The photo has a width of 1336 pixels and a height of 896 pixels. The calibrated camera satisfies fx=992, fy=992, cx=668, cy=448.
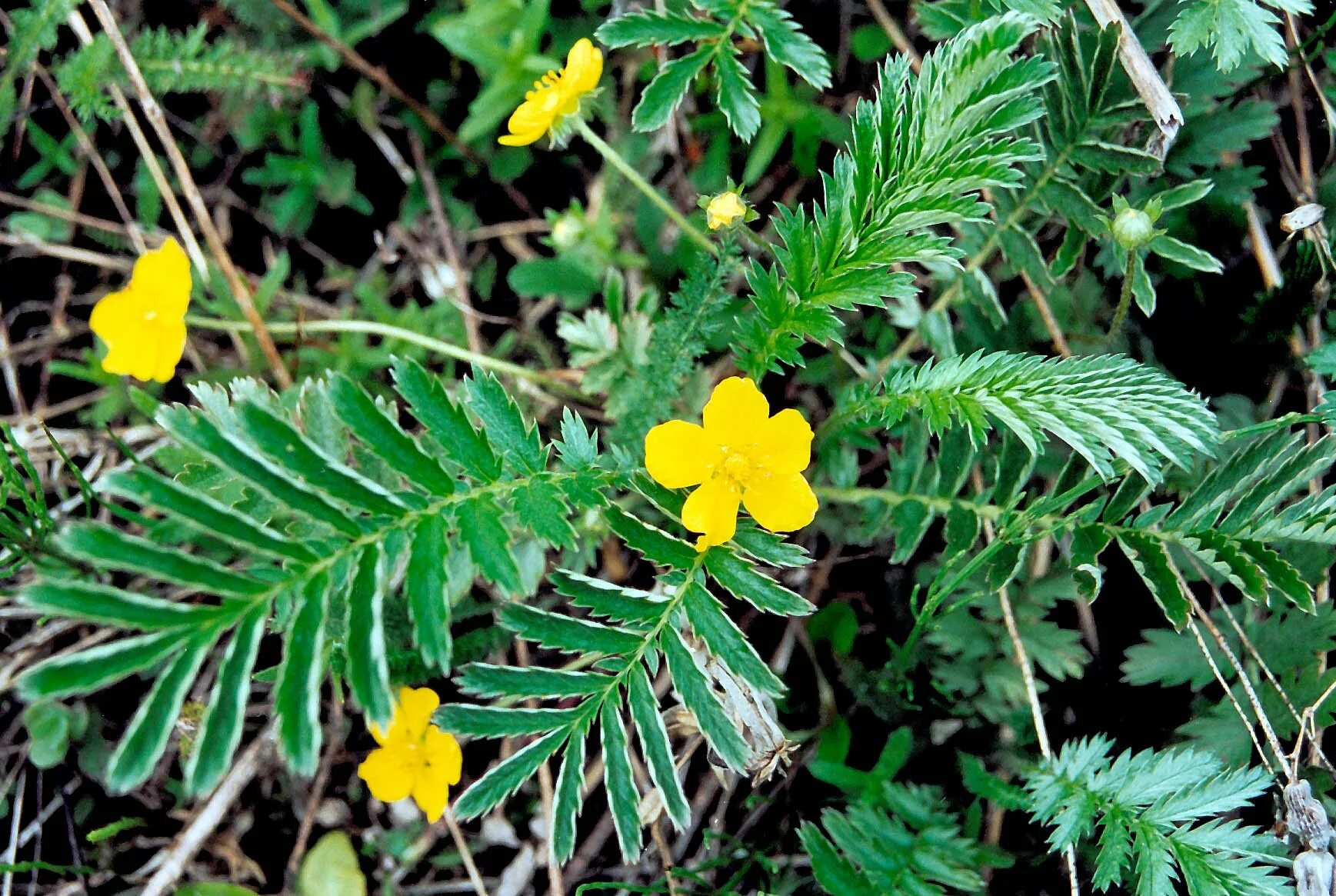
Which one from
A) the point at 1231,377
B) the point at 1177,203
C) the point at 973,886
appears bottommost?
the point at 973,886

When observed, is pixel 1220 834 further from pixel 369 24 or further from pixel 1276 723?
pixel 369 24

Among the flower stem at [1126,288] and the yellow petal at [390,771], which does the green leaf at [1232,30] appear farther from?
the yellow petal at [390,771]

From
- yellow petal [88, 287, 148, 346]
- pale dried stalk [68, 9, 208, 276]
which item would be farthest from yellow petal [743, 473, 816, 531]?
pale dried stalk [68, 9, 208, 276]

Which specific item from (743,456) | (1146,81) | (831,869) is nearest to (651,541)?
(743,456)

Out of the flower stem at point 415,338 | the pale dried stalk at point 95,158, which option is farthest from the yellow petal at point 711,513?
the pale dried stalk at point 95,158

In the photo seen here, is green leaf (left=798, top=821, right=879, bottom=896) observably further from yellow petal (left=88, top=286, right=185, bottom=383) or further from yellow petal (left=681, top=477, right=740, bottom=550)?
yellow petal (left=88, top=286, right=185, bottom=383)

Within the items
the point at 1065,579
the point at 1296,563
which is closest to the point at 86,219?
the point at 1065,579

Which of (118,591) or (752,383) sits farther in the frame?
(752,383)
